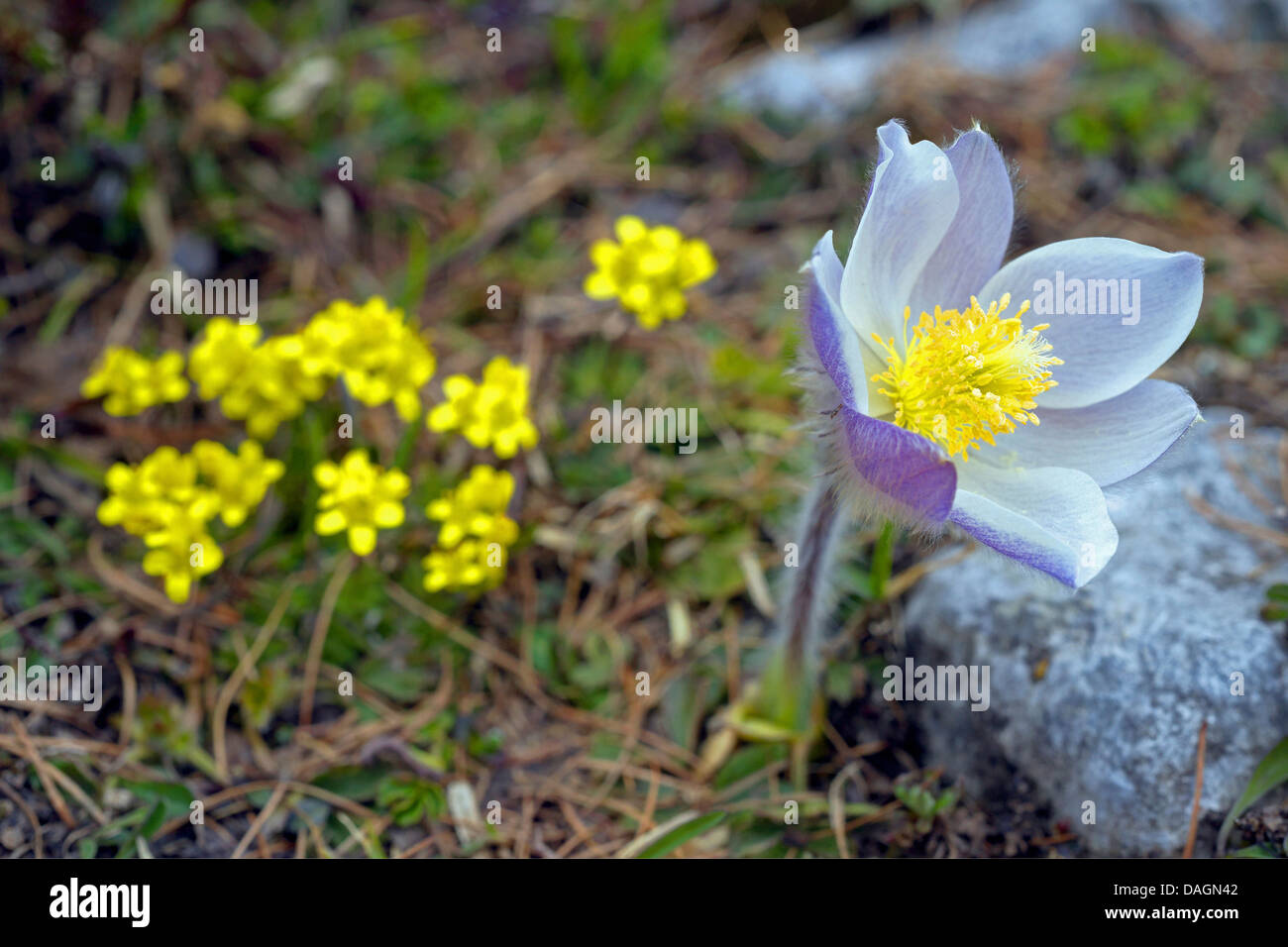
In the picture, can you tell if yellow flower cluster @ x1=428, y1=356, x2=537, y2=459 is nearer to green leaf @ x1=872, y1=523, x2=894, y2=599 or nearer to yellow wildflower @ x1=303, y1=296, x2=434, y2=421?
yellow wildflower @ x1=303, y1=296, x2=434, y2=421

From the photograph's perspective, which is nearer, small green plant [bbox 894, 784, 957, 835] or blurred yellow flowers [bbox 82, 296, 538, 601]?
small green plant [bbox 894, 784, 957, 835]

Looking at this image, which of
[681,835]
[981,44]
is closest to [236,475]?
[681,835]

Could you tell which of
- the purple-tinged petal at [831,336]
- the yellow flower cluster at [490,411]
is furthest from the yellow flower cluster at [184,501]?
the purple-tinged petal at [831,336]

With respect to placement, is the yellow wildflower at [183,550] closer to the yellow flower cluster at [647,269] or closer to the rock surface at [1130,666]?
the yellow flower cluster at [647,269]

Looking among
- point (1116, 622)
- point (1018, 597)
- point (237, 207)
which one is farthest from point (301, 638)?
point (1116, 622)

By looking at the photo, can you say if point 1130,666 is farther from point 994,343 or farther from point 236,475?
point 236,475

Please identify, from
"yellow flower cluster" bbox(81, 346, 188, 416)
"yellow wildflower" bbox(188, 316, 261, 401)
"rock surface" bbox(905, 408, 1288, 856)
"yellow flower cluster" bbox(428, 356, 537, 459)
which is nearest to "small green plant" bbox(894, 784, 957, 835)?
"rock surface" bbox(905, 408, 1288, 856)
